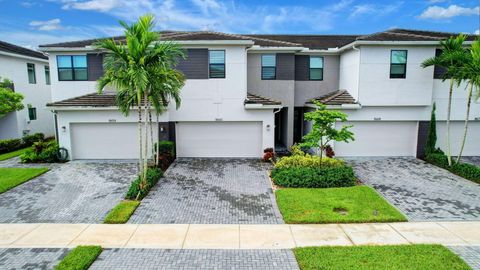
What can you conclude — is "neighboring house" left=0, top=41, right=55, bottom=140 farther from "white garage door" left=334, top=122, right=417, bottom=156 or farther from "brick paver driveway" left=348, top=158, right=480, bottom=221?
"brick paver driveway" left=348, top=158, right=480, bottom=221

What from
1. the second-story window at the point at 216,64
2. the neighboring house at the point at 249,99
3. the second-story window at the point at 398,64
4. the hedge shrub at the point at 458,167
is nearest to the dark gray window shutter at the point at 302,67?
the neighboring house at the point at 249,99

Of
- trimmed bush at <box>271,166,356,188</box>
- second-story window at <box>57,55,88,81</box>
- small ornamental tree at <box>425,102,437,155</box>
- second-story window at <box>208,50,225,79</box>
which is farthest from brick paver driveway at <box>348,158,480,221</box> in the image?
second-story window at <box>57,55,88,81</box>

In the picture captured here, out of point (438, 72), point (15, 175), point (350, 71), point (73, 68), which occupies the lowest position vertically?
point (15, 175)

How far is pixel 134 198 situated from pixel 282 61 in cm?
1181

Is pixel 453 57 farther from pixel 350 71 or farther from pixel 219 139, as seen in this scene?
pixel 219 139

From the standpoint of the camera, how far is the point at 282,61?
60.8 feet

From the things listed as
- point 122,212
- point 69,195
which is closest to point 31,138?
point 69,195

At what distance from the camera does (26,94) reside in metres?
23.2

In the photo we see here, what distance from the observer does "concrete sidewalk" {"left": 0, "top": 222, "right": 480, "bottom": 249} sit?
7949mm

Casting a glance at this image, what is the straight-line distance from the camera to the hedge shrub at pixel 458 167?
13.5 metres

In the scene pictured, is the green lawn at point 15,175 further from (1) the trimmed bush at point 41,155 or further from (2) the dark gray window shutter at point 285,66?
Result: (2) the dark gray window shutter at point 285,66

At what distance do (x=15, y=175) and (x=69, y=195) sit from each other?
14.3ft

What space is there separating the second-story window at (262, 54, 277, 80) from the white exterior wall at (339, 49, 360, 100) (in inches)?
164

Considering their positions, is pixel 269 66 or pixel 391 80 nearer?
pixel 391 80
